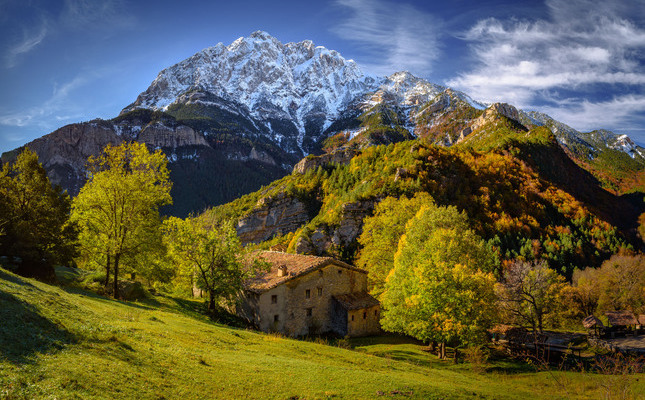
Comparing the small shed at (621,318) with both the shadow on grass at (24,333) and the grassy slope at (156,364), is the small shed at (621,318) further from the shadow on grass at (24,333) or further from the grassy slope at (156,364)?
the shadow on grass at (24,333)

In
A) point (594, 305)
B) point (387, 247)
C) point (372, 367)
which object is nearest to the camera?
point (372, 367)

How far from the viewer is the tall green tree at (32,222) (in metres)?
26.4

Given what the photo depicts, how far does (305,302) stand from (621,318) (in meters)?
57.7

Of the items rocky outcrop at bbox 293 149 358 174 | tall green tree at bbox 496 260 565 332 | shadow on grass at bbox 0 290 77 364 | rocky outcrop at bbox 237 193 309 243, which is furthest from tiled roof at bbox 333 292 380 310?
rocky outcrop at bbox 293 149 358 174

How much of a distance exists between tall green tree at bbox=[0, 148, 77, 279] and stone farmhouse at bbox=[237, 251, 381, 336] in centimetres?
1862

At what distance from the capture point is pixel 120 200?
28.0m

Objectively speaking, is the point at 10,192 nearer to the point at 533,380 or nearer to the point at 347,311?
the point at 347,311

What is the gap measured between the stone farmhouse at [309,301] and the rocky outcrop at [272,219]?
8330cm

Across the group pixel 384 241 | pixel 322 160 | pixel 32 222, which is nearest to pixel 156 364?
pixel 32 222

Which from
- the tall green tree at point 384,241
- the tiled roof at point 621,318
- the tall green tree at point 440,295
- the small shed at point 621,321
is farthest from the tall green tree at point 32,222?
the small shed at point 621,321

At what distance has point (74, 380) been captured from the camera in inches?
385

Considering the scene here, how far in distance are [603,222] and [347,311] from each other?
124121 millimetres

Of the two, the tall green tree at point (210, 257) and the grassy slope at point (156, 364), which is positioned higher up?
the tall green tree at point (210, 257)

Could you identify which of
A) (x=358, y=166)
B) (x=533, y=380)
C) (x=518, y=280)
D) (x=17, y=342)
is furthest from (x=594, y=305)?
(x=17, y=342)
